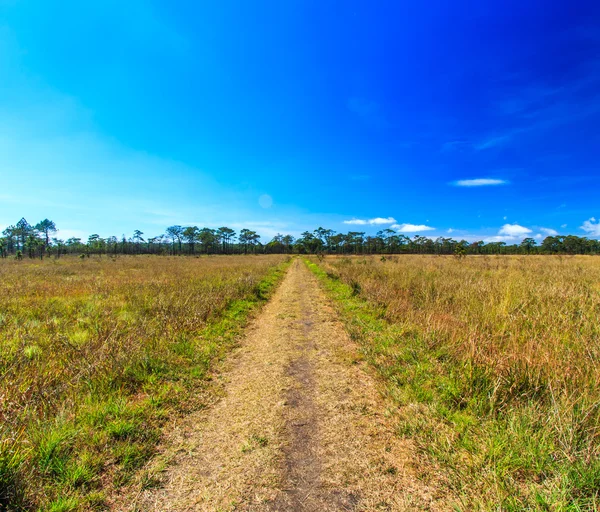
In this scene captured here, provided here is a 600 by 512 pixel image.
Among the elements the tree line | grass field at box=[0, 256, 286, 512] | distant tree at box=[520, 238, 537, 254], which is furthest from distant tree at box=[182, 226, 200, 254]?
distant tree at box=[520, 238, 537, 254]

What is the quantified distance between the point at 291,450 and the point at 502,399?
9.25 feet

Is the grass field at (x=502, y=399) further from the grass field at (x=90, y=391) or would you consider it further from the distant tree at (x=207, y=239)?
the distant tree at (x=207, y=239)

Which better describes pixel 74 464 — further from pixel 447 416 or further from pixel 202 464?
pixel 447 416

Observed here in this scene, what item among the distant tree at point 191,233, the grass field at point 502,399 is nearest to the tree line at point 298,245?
the distant tree at point 191,233

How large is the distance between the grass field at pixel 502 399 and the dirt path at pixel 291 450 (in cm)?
38

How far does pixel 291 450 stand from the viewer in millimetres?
2840

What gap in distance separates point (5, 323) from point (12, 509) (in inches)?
285

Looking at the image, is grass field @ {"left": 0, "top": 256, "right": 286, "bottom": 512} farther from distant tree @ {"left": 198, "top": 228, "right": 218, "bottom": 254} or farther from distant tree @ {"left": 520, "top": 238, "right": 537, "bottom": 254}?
distant tree @ {"left": 520, "top": 238, "right": 537, "bottom": 254}

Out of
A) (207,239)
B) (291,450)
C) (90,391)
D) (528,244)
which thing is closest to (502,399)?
(291,450)

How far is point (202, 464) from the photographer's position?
8.76 ft

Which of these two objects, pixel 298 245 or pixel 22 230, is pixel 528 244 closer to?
pixel 298 245

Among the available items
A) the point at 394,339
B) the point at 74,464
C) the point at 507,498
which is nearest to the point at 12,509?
the point at 74,464

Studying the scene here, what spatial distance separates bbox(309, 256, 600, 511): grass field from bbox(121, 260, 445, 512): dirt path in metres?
0.38

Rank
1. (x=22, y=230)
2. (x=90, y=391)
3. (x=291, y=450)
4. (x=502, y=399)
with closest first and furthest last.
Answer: (x=291, y=450) → (x=502, y=399) → (x=90, y=391) → (x=22, y=230)
